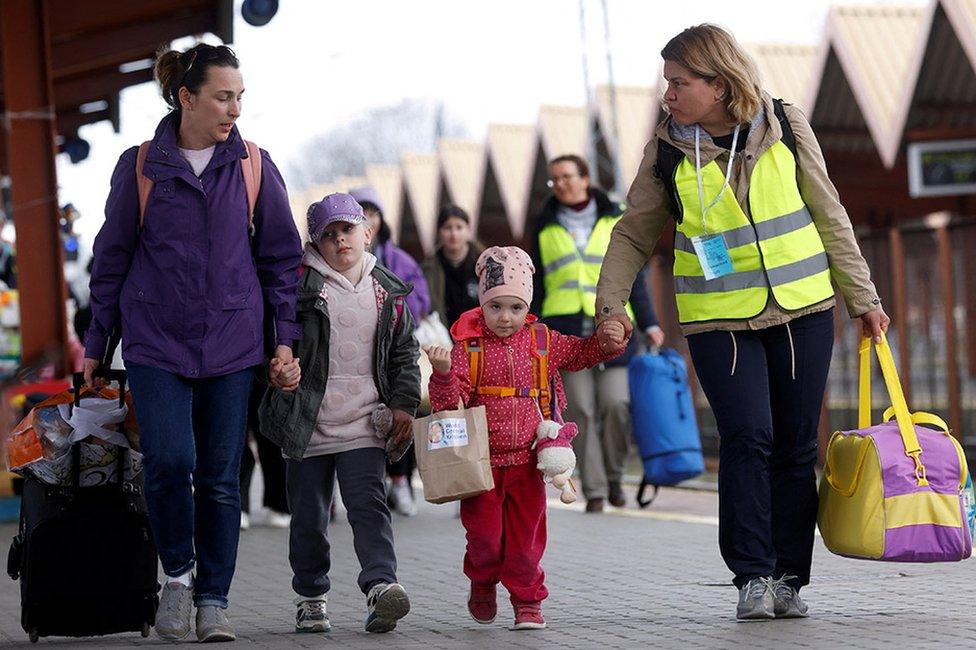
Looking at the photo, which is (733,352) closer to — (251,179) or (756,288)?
(756,288)

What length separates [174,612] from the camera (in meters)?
6.38

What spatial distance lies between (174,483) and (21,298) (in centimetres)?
772

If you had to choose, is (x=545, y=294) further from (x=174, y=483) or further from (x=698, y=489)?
(x=174, y=483)

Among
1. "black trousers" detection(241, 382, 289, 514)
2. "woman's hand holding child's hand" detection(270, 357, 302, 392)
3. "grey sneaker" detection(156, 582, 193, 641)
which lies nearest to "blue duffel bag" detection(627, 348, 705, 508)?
"black trousers" detection(241, 382, 289, 514)

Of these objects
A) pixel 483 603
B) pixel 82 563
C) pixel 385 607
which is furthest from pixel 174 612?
pixel 483 603

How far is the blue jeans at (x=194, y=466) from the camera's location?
6.33 metres

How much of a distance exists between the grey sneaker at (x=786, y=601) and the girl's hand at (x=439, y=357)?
4.47ft

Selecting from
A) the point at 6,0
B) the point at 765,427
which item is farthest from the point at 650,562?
the point at 6,0

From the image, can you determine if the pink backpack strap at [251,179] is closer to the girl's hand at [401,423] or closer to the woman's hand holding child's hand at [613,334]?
the girl's hand at [401,423]

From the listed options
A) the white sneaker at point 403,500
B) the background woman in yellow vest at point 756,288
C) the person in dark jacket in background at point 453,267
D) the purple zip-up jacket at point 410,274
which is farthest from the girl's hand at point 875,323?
the white sneaker at point 403,500

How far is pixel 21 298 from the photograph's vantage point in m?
13.7

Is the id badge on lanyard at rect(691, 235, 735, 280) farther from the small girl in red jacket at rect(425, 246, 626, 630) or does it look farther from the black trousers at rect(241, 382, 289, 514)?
the black trousers at rect(241, 382, 289, 514)

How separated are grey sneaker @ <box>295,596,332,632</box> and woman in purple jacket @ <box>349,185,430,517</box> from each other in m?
4.73

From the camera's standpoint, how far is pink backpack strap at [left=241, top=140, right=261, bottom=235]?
658 centimetres
